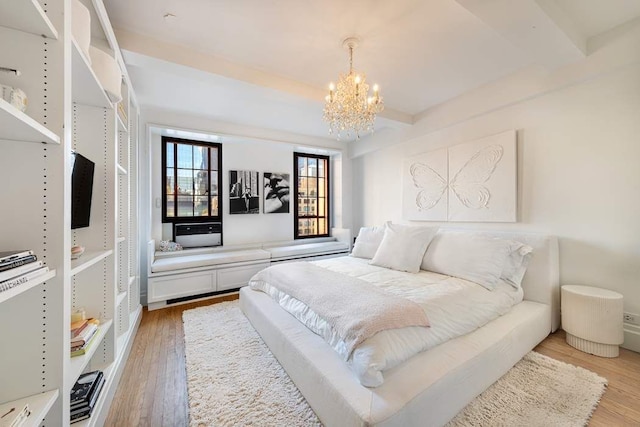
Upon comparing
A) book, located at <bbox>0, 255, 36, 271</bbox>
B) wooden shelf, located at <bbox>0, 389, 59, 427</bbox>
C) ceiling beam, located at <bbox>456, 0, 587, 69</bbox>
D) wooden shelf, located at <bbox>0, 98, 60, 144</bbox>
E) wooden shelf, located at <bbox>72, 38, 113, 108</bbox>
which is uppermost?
ceiling beam, located at <bbox>456, 0, 587, 69</bbox>

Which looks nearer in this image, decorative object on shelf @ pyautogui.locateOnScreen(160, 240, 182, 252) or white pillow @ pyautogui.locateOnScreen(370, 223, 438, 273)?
white pillow @ pyautogui.locateOnScreen(370, 223, 438, 273)

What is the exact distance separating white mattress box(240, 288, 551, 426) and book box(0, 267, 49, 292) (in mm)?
1294

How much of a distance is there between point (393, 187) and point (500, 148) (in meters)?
1.63

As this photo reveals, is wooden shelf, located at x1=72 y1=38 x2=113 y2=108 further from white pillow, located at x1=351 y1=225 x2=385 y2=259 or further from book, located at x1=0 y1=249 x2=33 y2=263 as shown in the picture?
white pillow, located at x1=351 y1=225 x2=385 y2=259

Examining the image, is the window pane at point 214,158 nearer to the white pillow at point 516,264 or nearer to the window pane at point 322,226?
the window pane at point 322,226

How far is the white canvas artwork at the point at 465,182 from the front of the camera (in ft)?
8.89

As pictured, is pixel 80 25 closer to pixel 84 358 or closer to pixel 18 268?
pixel 18 268

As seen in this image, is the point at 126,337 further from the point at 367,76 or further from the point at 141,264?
the point at 367,76

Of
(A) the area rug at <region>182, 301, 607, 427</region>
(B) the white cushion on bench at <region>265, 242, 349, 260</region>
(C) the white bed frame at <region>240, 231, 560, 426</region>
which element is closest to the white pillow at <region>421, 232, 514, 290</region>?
(C) the white bed frame at <region>240, 231, 560, 426</region>

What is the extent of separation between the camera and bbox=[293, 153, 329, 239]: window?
4992 millimetres

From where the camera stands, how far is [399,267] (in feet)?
8.87

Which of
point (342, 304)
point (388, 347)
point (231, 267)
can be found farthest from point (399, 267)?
point (231, 267)

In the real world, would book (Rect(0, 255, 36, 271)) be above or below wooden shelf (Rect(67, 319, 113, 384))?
above

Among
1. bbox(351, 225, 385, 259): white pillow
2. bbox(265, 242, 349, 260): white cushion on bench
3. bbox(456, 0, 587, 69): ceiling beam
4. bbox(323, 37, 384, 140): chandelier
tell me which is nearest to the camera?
bbox(456, 0, 587, 69): ceiling beam
